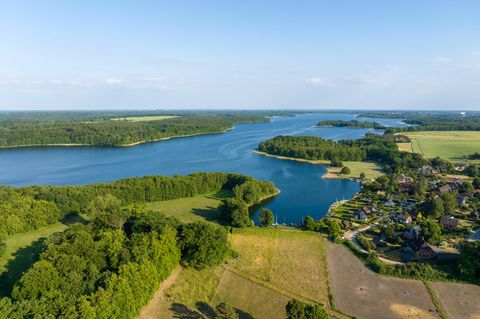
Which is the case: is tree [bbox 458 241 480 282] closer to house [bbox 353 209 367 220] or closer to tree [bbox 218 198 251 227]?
house [bbox 353 209 367 220]

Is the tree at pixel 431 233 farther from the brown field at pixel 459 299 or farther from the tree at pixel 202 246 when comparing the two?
the tree at pixel 202 246

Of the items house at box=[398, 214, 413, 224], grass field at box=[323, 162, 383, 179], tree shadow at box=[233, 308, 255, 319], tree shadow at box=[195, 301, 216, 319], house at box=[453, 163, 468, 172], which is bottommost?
tree shadow at box=[233, 308, 255, 319]

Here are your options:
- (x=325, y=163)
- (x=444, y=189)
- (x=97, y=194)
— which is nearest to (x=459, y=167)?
(x=444, y=189)

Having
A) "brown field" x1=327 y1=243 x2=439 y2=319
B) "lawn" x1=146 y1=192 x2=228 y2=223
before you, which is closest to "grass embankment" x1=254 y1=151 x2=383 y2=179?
"lawn" x1=146 y1=192 x2=228 y2=223

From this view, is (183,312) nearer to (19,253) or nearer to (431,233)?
(19,253)

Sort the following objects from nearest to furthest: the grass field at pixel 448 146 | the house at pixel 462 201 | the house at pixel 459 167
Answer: the house at pixel 462 201
the house at pixel 459 167
the grass field at pixel 448 146

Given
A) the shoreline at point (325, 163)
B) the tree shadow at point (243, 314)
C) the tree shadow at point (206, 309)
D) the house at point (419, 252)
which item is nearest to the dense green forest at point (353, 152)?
the shoreline at point (325, 163)
